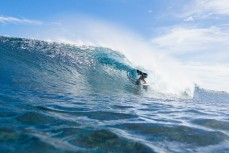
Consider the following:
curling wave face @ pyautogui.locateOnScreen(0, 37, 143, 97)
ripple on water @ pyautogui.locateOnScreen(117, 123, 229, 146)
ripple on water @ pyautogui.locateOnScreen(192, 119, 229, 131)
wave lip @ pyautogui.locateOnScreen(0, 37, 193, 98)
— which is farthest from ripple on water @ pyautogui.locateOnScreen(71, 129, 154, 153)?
curling wave face @ pyautogui.locateOnScreen(0, 37, 143, 97)

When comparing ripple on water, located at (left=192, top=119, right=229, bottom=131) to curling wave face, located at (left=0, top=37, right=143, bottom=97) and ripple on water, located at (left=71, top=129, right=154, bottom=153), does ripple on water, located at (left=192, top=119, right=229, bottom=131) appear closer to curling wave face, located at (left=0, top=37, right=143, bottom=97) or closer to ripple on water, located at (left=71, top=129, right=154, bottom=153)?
ripple on water, located at (left=71, top=129, right=154, bottom=153)

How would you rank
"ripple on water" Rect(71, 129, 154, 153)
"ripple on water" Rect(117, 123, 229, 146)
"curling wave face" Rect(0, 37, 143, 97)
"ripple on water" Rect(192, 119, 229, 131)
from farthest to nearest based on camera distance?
"curling wave face" Rect(0, 37, 143, 97) → "ripple on water" Rect(192, 119, 229, 131) → "ripple on water" Rect(117, 123, 229, 146) → "ripple on water" Rect(71, 129, 154, 153)

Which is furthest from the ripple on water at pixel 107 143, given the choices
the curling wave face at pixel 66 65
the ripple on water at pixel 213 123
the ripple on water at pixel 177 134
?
the curling wave face at pixel 66 65

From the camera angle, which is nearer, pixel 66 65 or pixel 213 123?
pixel 213 123

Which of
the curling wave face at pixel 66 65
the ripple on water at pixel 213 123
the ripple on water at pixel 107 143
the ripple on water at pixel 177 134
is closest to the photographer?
the ripple on water at pixel 107 143

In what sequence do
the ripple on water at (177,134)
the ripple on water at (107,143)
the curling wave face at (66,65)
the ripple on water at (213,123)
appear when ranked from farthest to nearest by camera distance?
the curling wave face at (66,65) → the ripple on water at (213,123) → the ripple on water at (177,134) → the ripple on water at (107,143)

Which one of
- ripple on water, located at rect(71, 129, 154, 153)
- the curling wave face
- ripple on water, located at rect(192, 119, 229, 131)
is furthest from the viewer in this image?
the curling wave face

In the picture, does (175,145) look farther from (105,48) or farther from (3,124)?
(105,48)

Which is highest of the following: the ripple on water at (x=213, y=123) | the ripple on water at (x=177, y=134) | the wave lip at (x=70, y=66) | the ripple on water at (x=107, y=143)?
the wave lip at (x=70, y=66)

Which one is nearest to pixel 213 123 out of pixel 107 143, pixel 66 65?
pixel 107 143

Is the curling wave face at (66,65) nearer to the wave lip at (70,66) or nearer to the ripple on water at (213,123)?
the wave lip at (70,66)

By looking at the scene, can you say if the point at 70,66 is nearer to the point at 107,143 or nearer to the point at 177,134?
the point at 177,134

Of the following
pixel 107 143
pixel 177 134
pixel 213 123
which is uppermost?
pixel 213 123

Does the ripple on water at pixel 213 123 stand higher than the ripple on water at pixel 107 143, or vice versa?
the ripple on water at pixel 213 123
